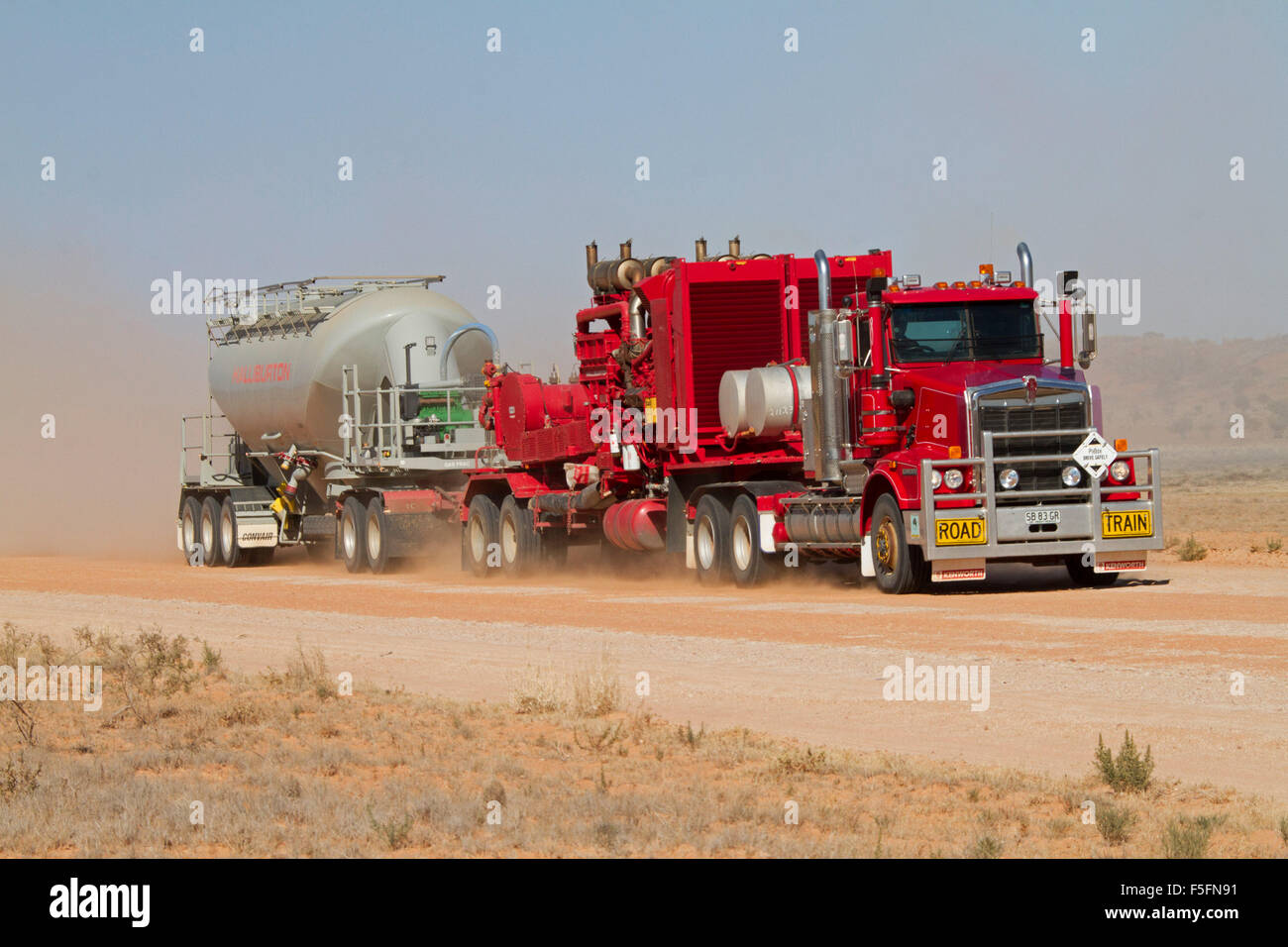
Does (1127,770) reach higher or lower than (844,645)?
lower

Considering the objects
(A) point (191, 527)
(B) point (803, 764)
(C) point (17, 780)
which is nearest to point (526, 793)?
(B) point (803, 764)

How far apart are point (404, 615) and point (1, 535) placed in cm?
3573

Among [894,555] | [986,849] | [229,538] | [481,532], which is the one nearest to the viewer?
[986,849]

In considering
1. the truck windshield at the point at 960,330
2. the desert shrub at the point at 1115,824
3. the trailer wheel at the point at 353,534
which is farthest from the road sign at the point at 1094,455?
the trailer wheel at the point at 353,534

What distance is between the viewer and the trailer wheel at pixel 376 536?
3216cm

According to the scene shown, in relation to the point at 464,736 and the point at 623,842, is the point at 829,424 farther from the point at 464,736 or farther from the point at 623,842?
the point at 623,842

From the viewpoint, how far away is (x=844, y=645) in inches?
672

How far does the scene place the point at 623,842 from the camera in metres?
9.06

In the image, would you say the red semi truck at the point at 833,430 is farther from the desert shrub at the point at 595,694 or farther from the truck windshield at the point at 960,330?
the desert shrub at the point at 595,694

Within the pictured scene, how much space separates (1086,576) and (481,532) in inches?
458

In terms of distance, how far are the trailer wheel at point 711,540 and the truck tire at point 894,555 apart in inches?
123

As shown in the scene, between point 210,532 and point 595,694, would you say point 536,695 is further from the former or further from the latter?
point 210,532

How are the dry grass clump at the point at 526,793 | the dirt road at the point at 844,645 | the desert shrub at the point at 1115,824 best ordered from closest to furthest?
the desert shrub at the point at 1115,824
the dry grass clump at the point at 526,793
the dirt road at the point at 844,645
